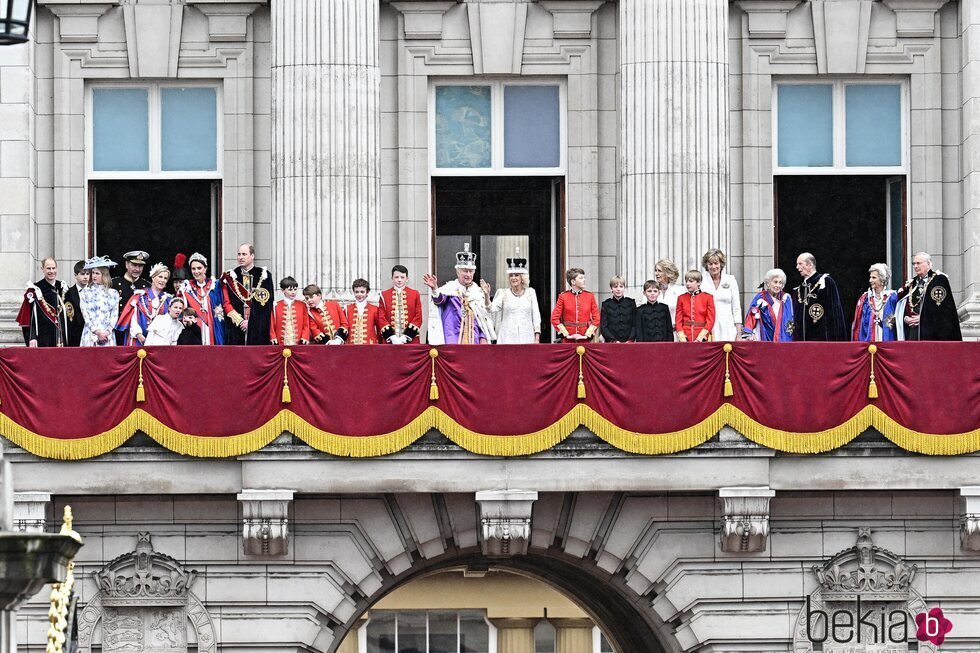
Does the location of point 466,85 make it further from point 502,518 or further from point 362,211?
point 502,518

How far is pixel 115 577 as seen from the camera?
4334cm

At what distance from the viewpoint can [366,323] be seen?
4444 cm

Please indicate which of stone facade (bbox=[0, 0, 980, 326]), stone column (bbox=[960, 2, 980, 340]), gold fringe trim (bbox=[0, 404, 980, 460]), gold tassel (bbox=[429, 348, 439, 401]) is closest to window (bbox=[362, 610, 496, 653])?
stone facade (bbox=[0, 0, 980, 326])

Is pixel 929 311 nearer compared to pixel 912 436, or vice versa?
pixel 912 436

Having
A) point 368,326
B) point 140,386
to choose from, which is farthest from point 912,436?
point 140,386

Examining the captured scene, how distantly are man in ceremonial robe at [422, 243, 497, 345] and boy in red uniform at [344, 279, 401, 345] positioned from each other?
0.69 metres

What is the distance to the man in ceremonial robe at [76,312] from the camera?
146 ft

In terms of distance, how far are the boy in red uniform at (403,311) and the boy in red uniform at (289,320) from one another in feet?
4.23

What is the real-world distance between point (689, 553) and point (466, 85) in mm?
10474

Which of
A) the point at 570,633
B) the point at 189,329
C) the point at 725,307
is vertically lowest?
the point at 570,633

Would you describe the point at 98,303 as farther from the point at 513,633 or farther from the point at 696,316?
the point at 513,633

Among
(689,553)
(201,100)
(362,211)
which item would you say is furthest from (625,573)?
(201,100)

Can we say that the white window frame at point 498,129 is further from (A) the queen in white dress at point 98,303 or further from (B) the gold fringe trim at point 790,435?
(B) the gold fringe trim at point 790,435

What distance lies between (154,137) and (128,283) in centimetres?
546
